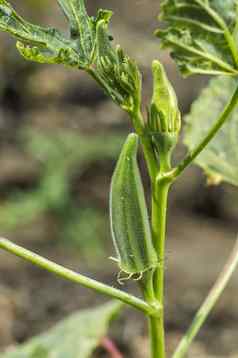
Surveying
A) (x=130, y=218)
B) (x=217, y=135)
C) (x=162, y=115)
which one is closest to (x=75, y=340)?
(x=217, y=135)

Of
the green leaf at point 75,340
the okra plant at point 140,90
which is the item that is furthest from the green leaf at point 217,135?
the okra plant at point 140,90

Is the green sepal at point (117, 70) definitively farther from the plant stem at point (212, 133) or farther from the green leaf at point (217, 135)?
the green leaf at point (217, 135)

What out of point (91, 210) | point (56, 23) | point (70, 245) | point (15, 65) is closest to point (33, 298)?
point (70, 245)

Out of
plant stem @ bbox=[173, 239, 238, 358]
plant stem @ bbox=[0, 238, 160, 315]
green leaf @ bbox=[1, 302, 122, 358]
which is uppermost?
plant stem @ bbox=[0, 238, 160, 315]

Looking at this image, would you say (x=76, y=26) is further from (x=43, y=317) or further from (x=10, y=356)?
(x=43, y=317)

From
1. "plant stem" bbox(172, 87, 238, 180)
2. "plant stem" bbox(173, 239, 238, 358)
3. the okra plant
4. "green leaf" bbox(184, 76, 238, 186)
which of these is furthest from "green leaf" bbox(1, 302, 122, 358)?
"plant stem" bbox(172, 87, 238, 180)

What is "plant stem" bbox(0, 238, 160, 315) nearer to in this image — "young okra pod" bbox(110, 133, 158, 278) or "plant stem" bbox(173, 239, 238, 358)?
"young okra pod" bbox(110, 133, 158, 278)

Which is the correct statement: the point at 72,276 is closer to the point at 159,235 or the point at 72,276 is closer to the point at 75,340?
the point at 159,235
